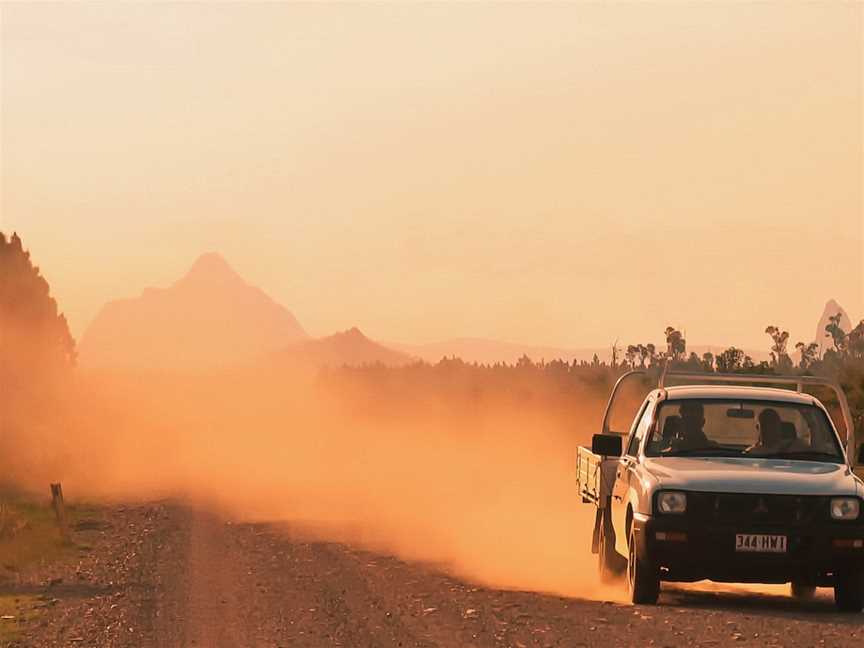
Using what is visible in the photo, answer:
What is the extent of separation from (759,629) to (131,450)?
48.3 meters

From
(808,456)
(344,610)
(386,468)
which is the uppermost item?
(808,456)

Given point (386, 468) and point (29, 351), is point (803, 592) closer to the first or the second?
point (386, 468)

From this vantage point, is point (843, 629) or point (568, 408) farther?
point (568, 408)

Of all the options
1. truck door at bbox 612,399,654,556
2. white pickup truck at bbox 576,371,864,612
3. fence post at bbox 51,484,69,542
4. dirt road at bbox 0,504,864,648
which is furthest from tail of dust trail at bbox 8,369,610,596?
fence post at bbox 51,484,69,542

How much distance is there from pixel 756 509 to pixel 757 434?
5.74 feet

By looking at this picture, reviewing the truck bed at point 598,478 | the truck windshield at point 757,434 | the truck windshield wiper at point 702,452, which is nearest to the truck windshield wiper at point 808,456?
the truck windshield at point 757,434

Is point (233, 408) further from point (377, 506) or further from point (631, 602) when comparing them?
point (631, 602)

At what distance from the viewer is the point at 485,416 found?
73.8 metres

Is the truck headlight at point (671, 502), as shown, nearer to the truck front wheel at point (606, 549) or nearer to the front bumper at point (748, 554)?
the front bumper at point (748, 554)

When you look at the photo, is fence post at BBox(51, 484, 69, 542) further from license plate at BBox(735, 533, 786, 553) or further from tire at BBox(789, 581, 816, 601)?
license plate at BBox(735, 533, 786, 553)

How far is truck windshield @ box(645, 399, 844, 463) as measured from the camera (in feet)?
53.6

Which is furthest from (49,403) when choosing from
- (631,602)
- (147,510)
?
(631,602)

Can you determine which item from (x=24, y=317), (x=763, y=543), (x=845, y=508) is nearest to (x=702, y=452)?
(x=763, y=543)

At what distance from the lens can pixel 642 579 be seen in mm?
15531
